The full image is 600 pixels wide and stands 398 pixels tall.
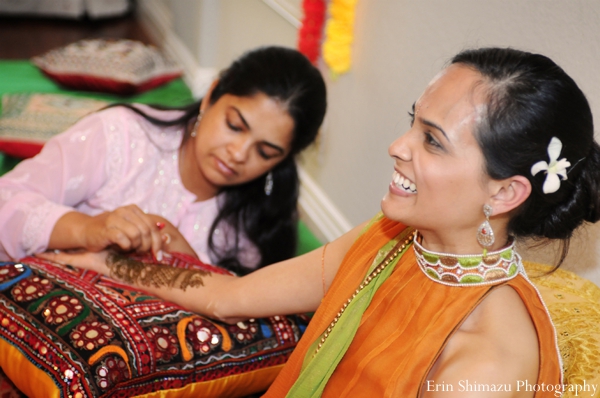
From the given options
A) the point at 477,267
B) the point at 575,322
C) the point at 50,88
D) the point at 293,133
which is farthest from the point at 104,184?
the point at 50,88

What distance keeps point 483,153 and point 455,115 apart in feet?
0.26

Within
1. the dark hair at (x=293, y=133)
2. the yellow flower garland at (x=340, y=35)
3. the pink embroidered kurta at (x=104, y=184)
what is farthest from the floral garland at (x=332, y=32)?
the pink embroidered kurta at (x=104, y=184)

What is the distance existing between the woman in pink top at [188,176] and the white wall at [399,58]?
0.92 feet

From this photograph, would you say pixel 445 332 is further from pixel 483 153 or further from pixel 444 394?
pixel 483 153

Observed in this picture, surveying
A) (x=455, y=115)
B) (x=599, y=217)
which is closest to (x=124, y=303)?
(x=455, y=115)

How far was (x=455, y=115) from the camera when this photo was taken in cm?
112

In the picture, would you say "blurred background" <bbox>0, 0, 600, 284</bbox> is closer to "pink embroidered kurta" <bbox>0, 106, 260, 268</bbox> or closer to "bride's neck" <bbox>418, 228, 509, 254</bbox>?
"bride's neck" <bbox>418, 228, 509, 254</bbox>

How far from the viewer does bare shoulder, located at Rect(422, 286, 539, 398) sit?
106 centimetres

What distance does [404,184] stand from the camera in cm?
120

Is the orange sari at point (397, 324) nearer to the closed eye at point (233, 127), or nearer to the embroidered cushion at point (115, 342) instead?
the embroidered cushion at point (115, 342)

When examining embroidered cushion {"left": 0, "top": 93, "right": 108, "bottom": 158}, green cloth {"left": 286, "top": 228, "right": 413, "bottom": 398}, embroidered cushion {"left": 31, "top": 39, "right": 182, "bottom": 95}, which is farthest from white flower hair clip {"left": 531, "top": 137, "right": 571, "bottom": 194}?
embroidered cushion {"left": 31, "top": 39, "right": 182, "bottom": 95}

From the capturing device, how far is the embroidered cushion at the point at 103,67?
374cm

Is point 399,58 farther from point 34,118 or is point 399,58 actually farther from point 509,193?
point 34,118

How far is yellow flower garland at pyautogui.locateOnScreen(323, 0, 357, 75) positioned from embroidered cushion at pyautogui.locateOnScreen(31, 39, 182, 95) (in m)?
1.60
